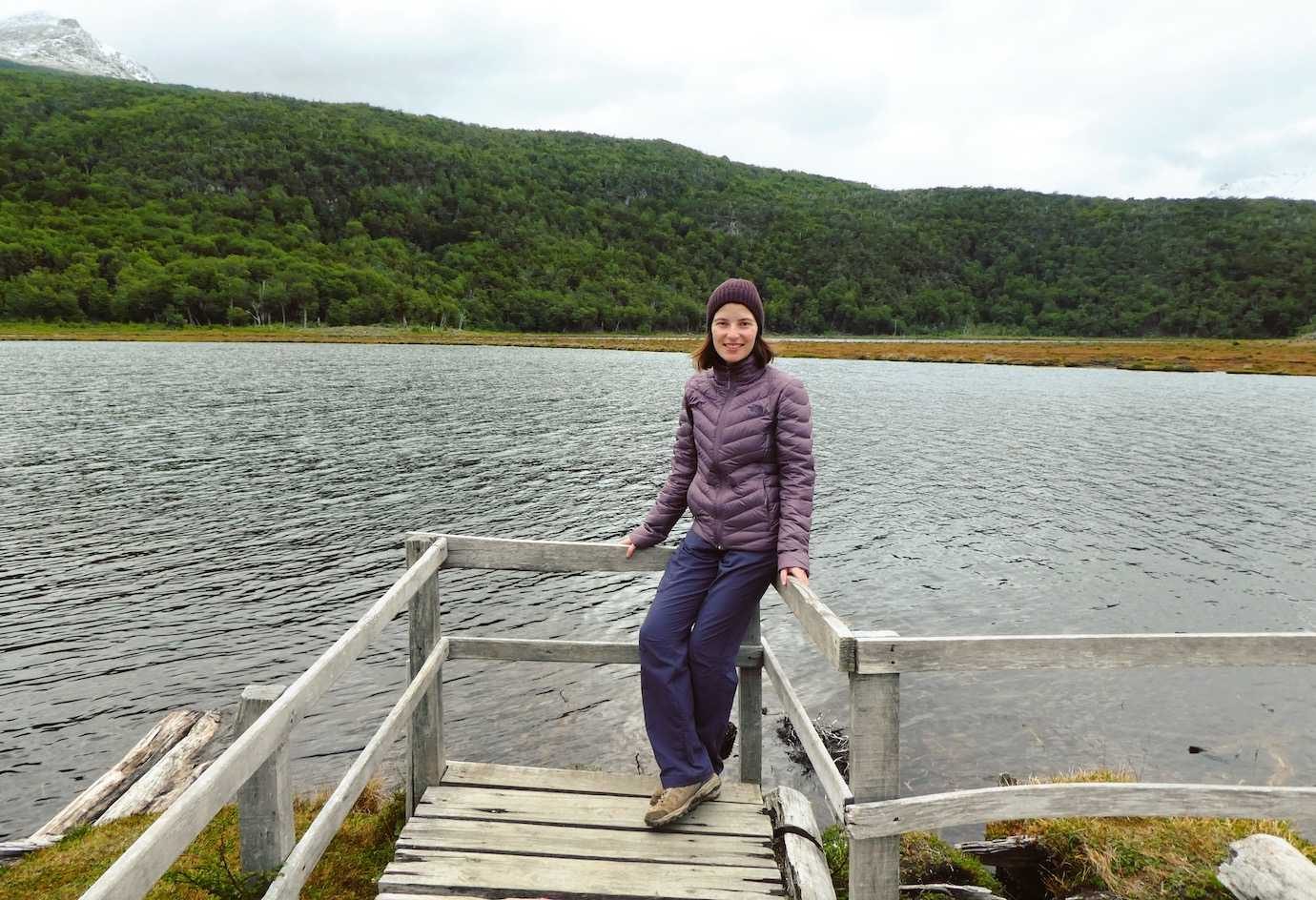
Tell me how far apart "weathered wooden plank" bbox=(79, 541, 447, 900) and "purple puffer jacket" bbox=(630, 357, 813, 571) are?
2.06 m

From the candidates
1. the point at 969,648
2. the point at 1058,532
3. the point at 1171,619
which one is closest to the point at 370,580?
the point at 969,648

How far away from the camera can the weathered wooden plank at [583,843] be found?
4.83 meters


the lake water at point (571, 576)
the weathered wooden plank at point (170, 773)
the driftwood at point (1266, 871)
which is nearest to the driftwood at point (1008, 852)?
the driftwood at point (1266, 871)

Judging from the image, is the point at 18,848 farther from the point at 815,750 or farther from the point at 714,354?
the point at 714,354

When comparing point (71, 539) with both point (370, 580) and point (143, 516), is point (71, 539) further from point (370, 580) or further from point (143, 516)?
point (370, 580)

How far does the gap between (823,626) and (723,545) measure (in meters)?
1.04

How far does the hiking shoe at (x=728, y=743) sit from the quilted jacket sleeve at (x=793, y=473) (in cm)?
167

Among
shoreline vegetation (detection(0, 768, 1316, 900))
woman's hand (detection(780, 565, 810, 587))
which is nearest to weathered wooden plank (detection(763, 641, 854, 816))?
woman's hand (detection(780, 565, 810, 587))

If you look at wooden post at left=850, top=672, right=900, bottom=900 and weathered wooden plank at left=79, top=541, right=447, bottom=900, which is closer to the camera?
weathered wooden plank at left=79, top=541, right=447, bottom=900

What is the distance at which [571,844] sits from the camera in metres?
4.91

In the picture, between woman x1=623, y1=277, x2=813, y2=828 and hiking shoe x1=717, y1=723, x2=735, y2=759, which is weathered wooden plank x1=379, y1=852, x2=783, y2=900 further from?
hiking shoe x1=717, y1=723, x2=735, y2=759

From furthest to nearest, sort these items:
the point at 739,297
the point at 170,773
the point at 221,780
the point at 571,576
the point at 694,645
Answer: the point at 571,576 → the point at 170,773 → the point at 739,297 → the point at 694,645 → the point at 221,780

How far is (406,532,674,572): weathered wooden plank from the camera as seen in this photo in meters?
5.61

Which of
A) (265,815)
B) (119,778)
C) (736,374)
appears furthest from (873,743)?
(119,778)
